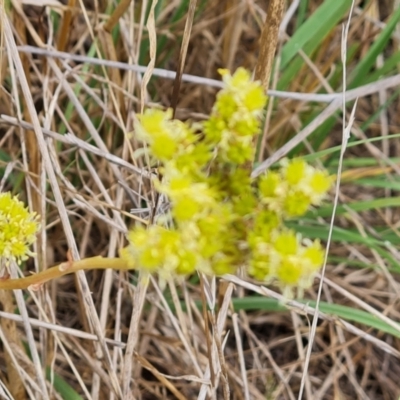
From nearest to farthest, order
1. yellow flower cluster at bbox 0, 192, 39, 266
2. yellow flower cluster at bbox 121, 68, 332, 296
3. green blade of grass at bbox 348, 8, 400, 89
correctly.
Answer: yellow flower cluster at bbox 121, 68, 332, 296 < yellow flower cluster at bbox 0, 192, 39, 266 < green blade of grass at bbox 348, 8, 400, 89

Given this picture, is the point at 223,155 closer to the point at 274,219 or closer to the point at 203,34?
the point at 274,219

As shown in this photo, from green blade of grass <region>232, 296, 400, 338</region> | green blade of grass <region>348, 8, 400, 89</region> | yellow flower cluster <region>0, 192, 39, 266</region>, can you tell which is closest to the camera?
yellow flower cluster <region>0, 192, 39, 266</region>

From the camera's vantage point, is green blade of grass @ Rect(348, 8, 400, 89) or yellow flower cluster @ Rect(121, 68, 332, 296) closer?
yellow flower cluster @ Rect(121, 68, 332, 296)

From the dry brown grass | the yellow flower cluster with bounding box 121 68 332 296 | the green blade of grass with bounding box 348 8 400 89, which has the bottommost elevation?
the dry brown grass

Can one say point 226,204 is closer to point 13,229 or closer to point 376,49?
point 13,229

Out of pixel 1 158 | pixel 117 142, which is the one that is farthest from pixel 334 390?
pixel 1 158

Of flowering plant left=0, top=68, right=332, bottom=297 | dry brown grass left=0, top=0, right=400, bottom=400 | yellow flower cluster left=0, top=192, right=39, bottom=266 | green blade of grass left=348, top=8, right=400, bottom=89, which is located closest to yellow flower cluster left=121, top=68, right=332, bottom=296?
flowering plant left=0, top=68, right=332, bottom=297

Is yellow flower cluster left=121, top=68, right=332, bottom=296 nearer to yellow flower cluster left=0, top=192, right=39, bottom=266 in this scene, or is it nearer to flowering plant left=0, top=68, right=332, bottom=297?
flowering plant left=0, top=68, right=332, bottom=297

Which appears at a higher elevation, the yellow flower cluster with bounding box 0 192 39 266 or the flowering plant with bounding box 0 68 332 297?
the flowering plant with bounding box 0 68 332 297
